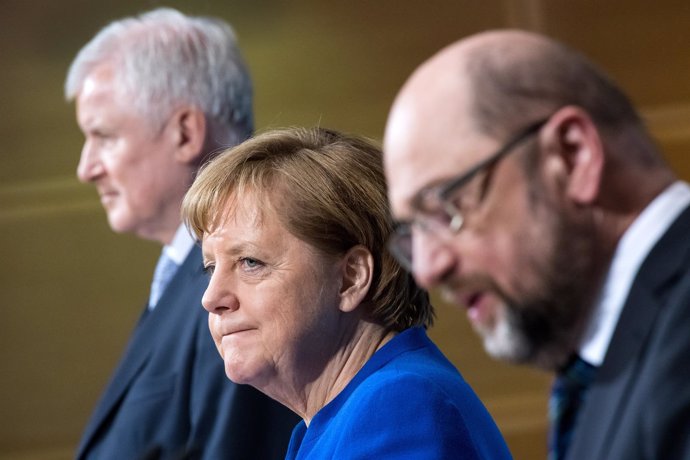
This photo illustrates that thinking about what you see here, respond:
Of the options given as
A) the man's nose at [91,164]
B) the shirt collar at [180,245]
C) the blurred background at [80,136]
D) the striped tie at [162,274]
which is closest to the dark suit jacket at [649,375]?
the shirt collar at [180,245]

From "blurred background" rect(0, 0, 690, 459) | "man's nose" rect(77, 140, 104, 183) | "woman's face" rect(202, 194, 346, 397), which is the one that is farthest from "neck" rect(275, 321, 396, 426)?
"blurred background" rect(0, 0, 690, 459)

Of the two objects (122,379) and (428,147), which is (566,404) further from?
(122,379)

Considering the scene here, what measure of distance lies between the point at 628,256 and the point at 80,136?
3128mm

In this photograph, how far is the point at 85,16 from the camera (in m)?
3.79

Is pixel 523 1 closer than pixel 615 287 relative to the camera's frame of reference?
No

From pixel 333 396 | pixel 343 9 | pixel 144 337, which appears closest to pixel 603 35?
pixel 343 9

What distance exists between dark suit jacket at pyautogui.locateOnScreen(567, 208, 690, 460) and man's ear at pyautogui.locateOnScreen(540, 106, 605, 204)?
80mm

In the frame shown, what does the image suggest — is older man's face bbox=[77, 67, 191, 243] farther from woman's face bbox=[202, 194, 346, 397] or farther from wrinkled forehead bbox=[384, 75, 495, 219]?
wrinkled forehead bbox=[384, 75, 495, 219]

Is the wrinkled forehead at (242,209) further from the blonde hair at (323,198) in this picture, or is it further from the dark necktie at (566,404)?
the dark necktie at (566,404)

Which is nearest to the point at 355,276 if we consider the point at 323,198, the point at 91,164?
the point at 323,198

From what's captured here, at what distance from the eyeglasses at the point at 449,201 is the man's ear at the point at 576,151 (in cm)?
1

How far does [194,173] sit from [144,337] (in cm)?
35

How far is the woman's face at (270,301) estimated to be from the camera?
1601mm

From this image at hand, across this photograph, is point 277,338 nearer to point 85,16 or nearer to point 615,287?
point 615,287
